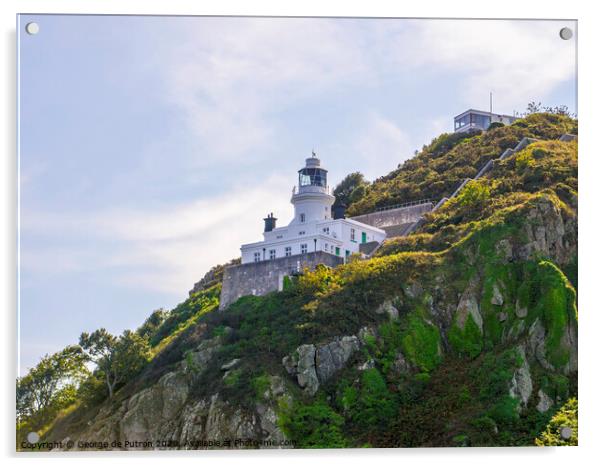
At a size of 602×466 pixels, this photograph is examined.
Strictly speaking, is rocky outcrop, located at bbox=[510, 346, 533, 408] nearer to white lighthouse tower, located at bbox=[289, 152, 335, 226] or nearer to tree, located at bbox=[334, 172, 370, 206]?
white lighthouse tower, located at bbox=[289, 152, 335, 226]

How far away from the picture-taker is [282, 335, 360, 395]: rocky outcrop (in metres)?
29.5

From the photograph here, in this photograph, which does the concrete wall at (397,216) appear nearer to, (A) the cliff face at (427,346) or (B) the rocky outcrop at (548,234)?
(B) the rocky outcrop at (548,234)

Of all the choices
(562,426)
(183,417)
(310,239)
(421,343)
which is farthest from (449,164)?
(562,426)

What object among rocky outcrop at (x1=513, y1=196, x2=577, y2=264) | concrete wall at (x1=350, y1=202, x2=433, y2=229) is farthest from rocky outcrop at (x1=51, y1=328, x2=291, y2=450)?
concrete wall at (x1=350, y1=202, x2=433, y2=229)

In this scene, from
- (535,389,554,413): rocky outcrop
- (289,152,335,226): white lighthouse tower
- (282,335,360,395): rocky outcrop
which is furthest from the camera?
(289,152,335,226): white lighthouse tower

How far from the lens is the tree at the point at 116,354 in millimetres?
30016

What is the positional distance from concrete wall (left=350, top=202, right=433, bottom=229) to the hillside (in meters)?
4.99

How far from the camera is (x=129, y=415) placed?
2922 cm

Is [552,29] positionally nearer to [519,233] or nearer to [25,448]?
[519,233]

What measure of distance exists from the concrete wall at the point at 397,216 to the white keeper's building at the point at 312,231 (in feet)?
6.36

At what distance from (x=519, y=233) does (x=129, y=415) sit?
38.0 ft

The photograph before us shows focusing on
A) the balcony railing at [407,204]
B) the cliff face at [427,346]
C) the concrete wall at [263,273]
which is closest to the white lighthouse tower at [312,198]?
the concrete wall at [263,273]

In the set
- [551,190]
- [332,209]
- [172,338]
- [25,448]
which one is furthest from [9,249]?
[332,209]

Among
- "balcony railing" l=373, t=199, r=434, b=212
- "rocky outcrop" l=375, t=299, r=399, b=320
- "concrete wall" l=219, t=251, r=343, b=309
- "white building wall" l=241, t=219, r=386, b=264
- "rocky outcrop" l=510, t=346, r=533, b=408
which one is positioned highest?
"balcony railing" l=373, t=199, r=434, b=212
